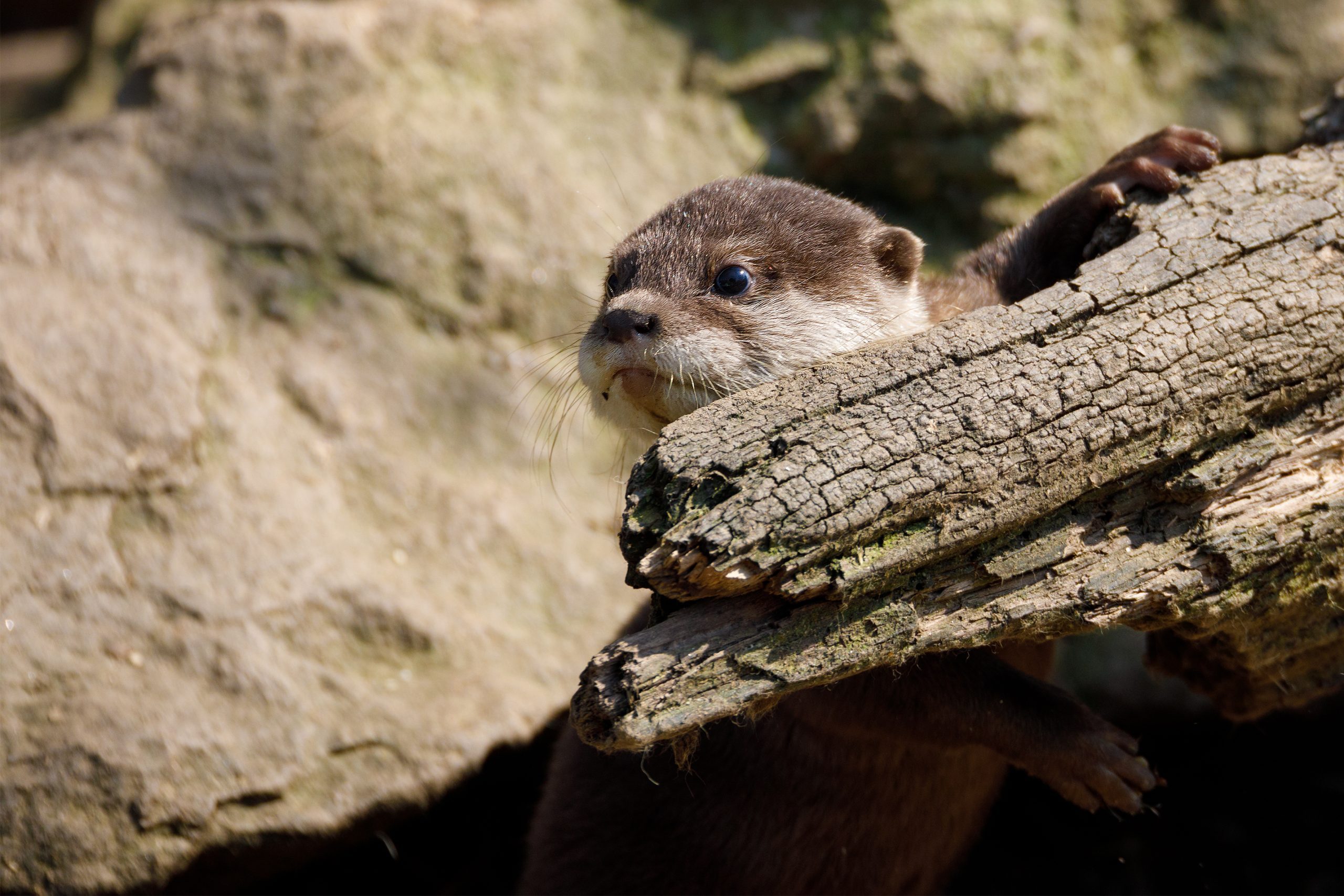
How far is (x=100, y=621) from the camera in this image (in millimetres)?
3354

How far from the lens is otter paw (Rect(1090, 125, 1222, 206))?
9.27 feet

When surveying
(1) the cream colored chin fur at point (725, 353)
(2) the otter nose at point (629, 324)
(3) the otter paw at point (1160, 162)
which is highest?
(3) the otter paw at point (1160, 162)

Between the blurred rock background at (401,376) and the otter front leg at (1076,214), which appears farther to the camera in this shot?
the blurred rock background at (401,376)

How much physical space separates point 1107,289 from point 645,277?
1.18 meters

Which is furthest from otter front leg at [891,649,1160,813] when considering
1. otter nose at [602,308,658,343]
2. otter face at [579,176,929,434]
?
otter nose at [602,308,658,343]

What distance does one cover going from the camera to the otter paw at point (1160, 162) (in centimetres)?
282

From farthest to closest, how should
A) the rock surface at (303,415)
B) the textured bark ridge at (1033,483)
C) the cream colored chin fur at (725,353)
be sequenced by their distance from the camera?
1. the rock surface at (303,415)
2. the cream colored chin fur at (725,353)
3. the textured bark ridge at (1033,483)

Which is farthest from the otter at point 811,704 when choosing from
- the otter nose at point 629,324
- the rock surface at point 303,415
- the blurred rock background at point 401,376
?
the rock surface at point 303,415

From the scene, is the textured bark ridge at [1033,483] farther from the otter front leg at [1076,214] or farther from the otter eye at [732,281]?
the otter eye at [732,281]

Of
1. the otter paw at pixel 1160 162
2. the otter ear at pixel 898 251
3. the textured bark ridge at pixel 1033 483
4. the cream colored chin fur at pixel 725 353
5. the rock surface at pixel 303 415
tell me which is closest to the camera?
the textured bark ridge at pixel 1033 483

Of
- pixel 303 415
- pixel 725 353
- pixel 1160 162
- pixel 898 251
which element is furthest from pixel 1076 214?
pixel 303 415

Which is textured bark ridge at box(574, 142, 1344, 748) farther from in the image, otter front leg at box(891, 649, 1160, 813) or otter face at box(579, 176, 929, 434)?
otter face at box(579, 176, 929, 434)

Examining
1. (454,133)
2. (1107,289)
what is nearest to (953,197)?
(454,133)

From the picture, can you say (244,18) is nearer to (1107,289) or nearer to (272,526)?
(272,526)
